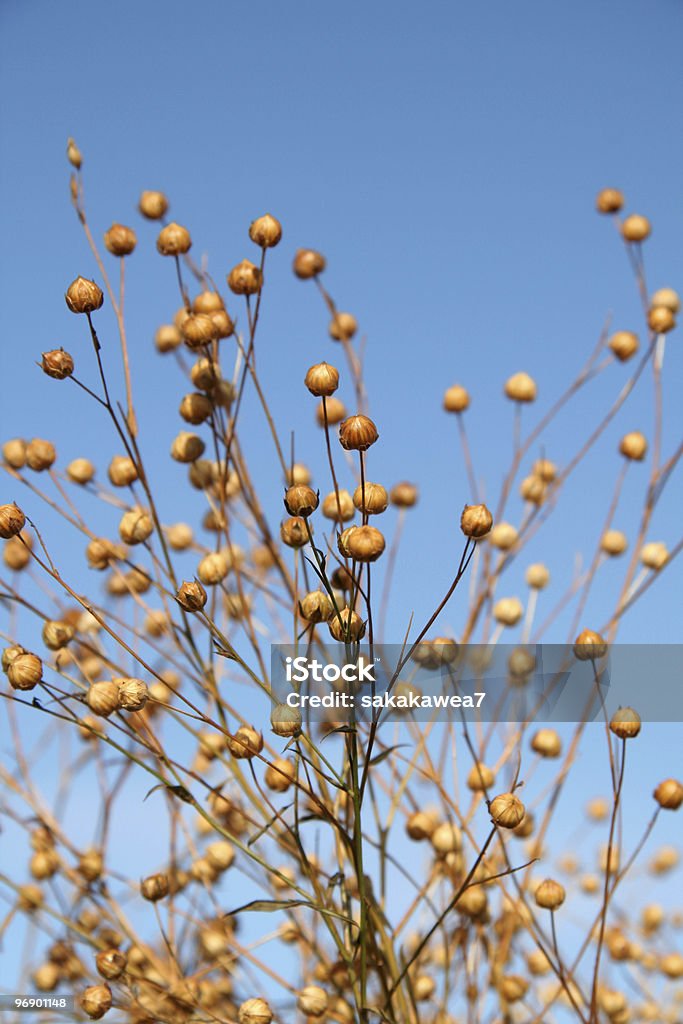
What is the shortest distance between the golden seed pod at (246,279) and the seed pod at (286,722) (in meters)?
0.35

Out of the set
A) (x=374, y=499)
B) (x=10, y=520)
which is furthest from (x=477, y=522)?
(x=10, y=520)

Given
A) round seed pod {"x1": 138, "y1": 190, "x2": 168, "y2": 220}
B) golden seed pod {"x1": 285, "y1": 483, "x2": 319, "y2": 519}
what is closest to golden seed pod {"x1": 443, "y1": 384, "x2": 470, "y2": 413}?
round seed pod {"x1": 138, "y1": 190, "x2": 168, "y2": 220}

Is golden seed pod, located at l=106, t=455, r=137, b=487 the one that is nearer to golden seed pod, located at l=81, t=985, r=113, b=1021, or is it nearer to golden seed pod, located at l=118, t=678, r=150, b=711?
golden seed pod, located at l=118, t=678, r=150, b=711

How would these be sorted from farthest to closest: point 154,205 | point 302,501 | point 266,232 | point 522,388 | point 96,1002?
point 522,388 < point 154,205 < point 266,232 < point 96,1002 < point 302,501

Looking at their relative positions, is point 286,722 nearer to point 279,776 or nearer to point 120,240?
point 279,776

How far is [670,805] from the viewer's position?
790 millimetres

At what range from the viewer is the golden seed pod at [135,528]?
2.74 ft

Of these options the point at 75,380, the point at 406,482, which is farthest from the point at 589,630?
the point at 75,380

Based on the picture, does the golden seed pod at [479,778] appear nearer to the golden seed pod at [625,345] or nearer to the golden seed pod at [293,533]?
the golden seed pod at [293,533]

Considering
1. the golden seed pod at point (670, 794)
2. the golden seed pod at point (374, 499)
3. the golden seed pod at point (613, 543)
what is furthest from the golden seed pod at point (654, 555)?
the golden seed pod at point (374, 499)

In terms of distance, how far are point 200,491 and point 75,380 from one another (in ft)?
0.67

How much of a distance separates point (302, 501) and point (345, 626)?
0.08 metres

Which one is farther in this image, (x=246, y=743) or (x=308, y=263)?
(x=308, y=263)

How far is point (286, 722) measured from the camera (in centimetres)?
63
